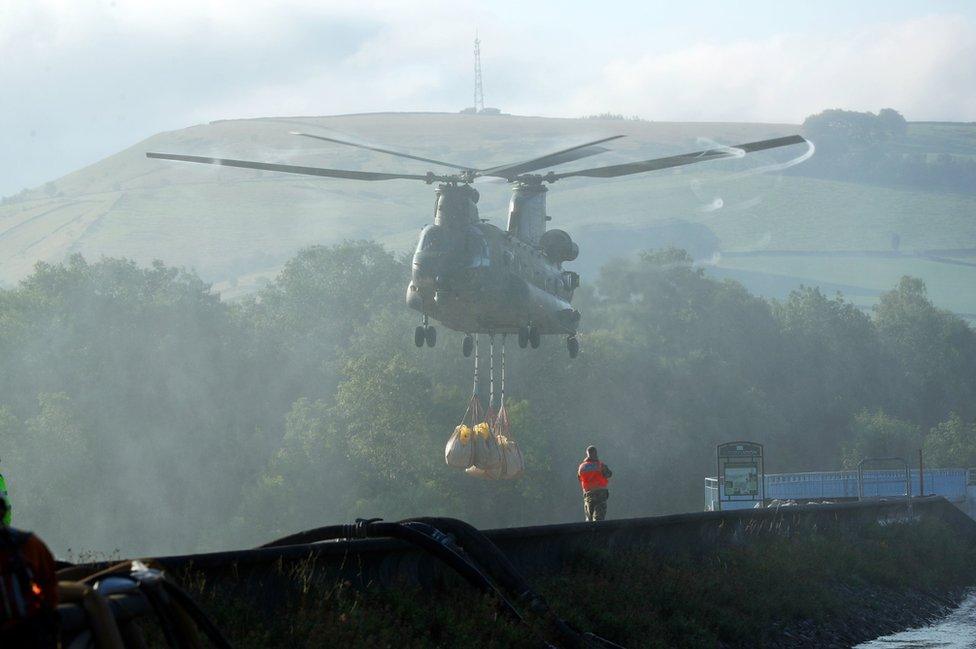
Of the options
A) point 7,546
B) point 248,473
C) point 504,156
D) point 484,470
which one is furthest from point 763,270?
point 7,546

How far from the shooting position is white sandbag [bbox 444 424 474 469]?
3262 cm

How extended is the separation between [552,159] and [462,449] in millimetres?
9518

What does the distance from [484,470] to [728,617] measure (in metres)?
17.0

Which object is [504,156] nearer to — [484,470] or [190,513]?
[190,513]

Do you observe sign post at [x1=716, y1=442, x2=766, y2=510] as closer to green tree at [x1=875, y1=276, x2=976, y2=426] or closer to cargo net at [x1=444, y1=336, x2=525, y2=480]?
cargo net at [x1=444, y1=336, x2=525, y2=480]

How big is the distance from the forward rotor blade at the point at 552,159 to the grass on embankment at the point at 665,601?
26.9 ft

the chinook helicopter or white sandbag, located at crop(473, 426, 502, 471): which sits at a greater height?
the chinook helicopter

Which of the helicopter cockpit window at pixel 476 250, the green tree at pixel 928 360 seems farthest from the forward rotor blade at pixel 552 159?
the green tree at pixel 928 360

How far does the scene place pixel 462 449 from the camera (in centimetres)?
3278

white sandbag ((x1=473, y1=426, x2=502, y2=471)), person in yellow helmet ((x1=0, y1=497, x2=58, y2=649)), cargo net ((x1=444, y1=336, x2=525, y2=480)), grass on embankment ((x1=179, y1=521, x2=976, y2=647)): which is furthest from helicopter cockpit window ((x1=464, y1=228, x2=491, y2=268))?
person in yellow helmet ((x1=0, y1=497, x2=58, y2=649))

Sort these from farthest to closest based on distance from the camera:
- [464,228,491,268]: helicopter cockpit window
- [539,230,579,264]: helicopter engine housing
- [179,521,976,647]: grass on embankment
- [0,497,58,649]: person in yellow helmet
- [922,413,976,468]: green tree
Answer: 1. [922,413,976,468]: green tree
2. [539,230,579,264]: helicopter engine housing
3. [464,228,491,268]: helicopter cockpit window
4. [179,521,976,647]: grass on embankment
5. [0,497,58,649]: person in yellow helmet

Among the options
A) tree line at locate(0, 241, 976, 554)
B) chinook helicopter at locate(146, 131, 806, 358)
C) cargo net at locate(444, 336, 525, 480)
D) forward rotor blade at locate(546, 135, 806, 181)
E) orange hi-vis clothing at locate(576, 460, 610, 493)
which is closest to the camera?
forward rotor blade at locate(546, 135, 806, 181)

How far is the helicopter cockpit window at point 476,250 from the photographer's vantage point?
87.1 ft

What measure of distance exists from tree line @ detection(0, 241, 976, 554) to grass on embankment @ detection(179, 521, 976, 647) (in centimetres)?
5198
